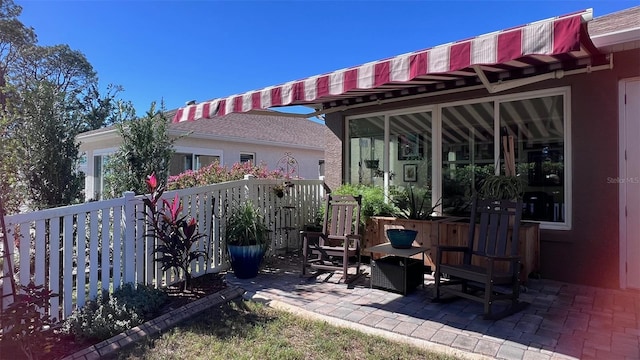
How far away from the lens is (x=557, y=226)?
4992 millimetres

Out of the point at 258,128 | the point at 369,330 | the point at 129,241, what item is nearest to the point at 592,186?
the point at 369,330

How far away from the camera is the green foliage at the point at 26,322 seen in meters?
2.71

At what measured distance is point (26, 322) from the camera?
2.76 meters

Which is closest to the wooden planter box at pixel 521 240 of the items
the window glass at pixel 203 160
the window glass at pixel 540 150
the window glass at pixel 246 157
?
the window glass at pixel 540 150

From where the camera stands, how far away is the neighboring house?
11.9m

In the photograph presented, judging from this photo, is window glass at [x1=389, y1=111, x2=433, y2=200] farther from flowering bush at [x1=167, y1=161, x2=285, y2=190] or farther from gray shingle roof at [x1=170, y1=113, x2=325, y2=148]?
gray shingle roof at [x1=170, y1=113, x2=325, y2=148]

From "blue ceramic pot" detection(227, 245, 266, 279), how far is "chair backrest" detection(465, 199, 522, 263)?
2.94 m

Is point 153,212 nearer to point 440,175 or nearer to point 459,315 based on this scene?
point 459,315

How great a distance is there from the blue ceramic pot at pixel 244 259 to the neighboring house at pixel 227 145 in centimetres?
565

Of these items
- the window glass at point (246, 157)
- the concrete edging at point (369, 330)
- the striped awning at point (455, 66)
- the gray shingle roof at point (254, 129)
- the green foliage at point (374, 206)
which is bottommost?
the concrete edging at point (369, 330)

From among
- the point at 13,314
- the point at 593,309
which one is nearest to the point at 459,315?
the point at 593,309

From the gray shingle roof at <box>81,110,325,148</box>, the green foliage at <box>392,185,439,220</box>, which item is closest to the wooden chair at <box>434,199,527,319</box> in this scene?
the green foliage at <box>392,185,439,220</box>

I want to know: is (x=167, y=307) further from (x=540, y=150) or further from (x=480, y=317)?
(x=540, y=150)

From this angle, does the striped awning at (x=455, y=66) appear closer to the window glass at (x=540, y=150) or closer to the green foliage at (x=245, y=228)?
the window glass at (x=540, y=150)
